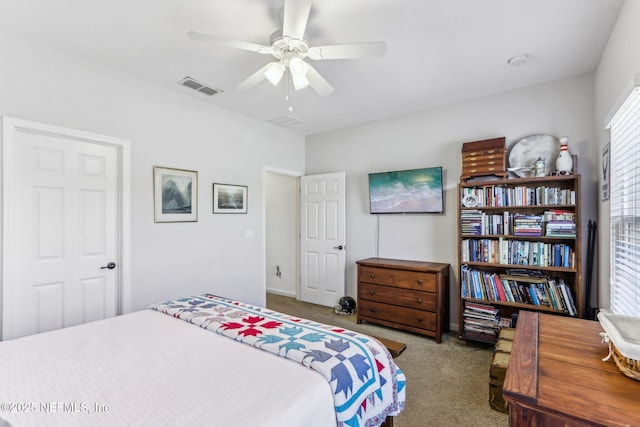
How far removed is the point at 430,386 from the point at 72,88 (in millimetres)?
3726

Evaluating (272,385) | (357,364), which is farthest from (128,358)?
(357,364)

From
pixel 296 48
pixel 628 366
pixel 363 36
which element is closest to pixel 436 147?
pixel 363 36

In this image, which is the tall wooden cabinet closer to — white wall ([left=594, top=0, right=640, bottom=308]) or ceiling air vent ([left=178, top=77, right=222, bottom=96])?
white wall ([left=594, top=0, right=640, bottom=308])

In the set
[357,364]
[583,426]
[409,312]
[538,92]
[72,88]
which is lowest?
[409,312]

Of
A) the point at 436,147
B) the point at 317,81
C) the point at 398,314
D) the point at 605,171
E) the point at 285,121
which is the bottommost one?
the point at 398,314

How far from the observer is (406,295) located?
11.1 feet

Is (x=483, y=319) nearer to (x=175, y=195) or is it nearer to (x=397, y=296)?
(x=397, y=296)

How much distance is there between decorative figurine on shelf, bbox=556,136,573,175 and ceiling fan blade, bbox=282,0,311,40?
2.52m

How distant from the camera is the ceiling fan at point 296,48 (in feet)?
5.36

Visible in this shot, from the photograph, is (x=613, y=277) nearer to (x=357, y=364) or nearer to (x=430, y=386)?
(x=430, y=386)

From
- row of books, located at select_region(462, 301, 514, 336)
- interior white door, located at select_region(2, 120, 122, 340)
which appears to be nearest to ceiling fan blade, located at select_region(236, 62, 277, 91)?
interior white door, located at select_region(2, 120, 122, 340)

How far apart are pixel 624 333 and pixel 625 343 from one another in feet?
0.29

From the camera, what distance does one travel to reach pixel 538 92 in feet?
9.88

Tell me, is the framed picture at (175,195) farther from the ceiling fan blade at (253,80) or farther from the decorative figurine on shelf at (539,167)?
the decorative figurine on shelf at (539,167)
